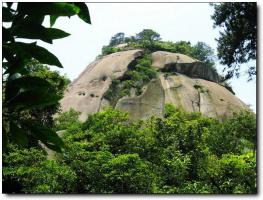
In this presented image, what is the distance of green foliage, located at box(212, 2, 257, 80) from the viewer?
17.0ft

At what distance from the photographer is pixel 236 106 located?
45.0ft

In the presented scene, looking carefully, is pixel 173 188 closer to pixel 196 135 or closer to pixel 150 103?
pixel 196 135

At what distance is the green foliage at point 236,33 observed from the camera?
5.19 m

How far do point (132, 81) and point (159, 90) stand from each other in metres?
0.99

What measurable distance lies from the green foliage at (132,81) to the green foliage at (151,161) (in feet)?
14.0

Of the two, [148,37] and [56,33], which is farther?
[148,37]

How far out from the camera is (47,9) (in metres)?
0.40

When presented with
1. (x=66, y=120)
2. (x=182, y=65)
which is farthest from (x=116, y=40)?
(x=66, y=120)

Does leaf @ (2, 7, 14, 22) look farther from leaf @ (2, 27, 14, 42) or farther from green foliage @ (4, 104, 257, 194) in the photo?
green foliage @ (4, 104, 257, 194)

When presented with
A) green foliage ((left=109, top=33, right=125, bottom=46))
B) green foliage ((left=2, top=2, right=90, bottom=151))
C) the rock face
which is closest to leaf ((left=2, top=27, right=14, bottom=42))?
green foliage ((left=2, top=2, right=90, bottom=151))

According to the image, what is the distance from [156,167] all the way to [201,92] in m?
7.48

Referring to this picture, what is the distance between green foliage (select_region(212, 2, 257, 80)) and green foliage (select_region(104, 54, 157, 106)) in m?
7.63

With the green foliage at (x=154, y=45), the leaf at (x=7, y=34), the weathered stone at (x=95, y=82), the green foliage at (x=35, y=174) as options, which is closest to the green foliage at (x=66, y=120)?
the weathered stone at (x=95, y=82)

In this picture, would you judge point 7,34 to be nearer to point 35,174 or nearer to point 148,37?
point 35,174
